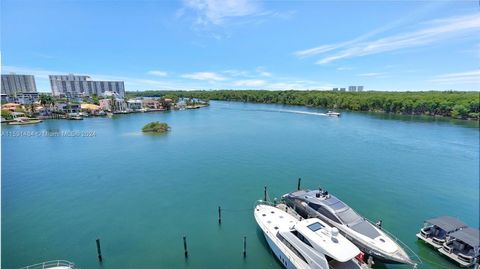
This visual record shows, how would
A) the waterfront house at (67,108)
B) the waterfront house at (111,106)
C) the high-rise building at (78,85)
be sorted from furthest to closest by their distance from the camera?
the high-rise building at (78,85) < the waterfront house at (111,106) < the waterfront house at (67,108)

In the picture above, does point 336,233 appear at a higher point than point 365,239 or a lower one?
higher

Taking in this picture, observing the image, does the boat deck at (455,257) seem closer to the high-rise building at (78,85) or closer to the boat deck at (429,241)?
the boat deck at (429,241)

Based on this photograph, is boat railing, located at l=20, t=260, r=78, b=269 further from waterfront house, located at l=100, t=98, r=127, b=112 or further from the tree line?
the tree line

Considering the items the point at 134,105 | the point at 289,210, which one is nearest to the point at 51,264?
the point at 289,210

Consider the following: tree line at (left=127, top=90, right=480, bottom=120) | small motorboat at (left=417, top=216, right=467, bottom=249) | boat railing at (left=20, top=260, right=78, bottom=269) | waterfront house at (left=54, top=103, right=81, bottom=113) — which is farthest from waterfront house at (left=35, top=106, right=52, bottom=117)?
tree line at (left=127, top=90, right=480, bottom=120)

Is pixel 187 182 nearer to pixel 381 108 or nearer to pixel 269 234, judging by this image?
pixel 269 234

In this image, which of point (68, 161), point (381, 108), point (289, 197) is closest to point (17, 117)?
point (68, 161)

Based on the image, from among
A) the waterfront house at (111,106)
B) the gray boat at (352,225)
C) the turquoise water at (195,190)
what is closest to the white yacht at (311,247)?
the gray boat at (352,225)
